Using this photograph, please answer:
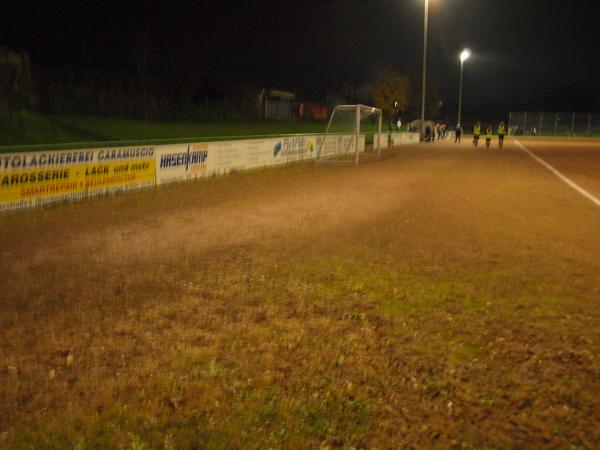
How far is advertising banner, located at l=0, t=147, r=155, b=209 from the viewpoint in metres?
11.9

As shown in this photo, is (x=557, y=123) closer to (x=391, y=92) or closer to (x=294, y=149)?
(x=391, y=92)

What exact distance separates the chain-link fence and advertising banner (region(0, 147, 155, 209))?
74110 mm

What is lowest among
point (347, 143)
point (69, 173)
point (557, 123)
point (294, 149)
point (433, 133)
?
point (557, 123)

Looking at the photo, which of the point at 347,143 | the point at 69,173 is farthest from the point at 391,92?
the point at 69,173

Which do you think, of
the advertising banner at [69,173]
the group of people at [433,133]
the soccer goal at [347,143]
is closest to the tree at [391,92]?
the group of people at [433,133]

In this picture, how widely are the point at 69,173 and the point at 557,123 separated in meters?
80.7

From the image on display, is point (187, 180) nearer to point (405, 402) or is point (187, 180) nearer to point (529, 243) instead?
point (529, 243)

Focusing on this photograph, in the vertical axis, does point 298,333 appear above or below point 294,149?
below

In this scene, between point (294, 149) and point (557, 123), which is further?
point (557, 123)

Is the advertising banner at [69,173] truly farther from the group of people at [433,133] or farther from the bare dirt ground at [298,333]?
the group of people at [433,133]

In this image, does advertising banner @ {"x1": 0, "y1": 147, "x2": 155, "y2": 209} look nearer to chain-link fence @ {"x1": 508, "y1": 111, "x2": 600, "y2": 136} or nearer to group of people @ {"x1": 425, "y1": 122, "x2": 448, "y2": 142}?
group of people @ {"x1": 425, "y1": 122, "x2": 448, "y2": 142}

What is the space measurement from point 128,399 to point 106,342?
→ 1153 millimetres

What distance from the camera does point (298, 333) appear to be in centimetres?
552

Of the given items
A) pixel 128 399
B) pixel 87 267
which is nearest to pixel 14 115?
pixel 87 267
